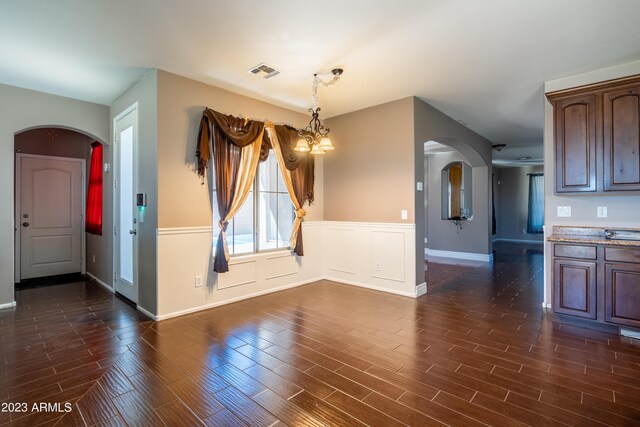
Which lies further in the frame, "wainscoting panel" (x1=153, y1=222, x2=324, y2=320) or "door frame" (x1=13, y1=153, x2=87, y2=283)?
"door frame" (x1=13, y1=153, x2=87, y2=283)

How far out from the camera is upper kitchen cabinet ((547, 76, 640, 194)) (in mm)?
3338

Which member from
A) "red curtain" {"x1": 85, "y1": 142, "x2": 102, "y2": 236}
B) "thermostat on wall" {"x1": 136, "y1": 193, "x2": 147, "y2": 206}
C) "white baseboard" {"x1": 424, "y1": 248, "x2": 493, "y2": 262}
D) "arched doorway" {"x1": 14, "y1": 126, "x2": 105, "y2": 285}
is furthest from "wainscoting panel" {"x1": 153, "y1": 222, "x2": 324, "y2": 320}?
"white baseboard" {"x1": 424, "y1": 248, "x2": 493, "y2": 262}

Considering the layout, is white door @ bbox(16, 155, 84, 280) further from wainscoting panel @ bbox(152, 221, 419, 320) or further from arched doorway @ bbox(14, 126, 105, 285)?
wainscoting panel @ bbox(152, 221, 419, 320)

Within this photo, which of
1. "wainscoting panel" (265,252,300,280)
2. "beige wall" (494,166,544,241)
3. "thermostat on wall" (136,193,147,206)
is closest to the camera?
"thermostat on wall" (136,193,147,206)

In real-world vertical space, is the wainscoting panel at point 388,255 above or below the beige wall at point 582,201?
below

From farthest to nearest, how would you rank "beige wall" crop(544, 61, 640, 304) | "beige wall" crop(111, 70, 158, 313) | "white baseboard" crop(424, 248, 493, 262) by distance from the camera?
1. "white baseboard" crop(424, 248, 493, 262)
2. "beige wall" crop(111, 70, 158, 313)
3. "beige wall" crop(544, 61, 640, 304)

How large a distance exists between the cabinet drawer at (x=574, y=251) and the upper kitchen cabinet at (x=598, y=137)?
64 centimetres

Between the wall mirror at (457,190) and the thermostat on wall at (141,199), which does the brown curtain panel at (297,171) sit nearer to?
the thermostat on wall at (141,199)

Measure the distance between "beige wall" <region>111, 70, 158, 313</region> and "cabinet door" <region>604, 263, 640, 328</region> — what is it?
4874 millimetres

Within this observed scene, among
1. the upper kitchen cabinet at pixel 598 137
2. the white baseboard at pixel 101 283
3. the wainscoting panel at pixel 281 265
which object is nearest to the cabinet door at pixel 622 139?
the upper kitchen cabinet at pixel 598 137

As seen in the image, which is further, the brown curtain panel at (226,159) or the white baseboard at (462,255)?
the white baseboard at (462,255)

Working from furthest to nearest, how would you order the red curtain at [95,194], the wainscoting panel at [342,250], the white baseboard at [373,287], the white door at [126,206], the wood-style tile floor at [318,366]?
1. the red curtain at [95,194]
2. the wainscoting panel at [342,250]
3. the white baseboard at [373,287]
4. the white door at [126,206]
5. the wood-style tile floor at [318,366]

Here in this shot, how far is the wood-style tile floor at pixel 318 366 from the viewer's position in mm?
1999

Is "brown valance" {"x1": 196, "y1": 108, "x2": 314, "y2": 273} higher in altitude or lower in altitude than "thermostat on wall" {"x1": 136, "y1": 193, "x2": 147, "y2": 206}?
higher
